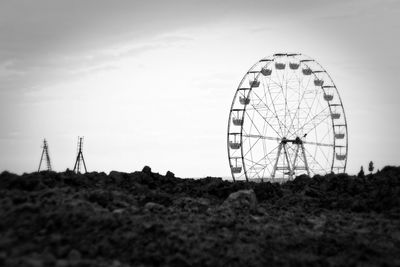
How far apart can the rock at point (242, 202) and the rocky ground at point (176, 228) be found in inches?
1.2

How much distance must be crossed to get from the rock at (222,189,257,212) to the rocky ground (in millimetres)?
31

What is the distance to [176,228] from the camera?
14.7 m

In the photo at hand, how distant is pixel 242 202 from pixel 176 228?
183 inches

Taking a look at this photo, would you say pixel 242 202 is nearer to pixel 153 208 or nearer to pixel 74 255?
pixel 153 208

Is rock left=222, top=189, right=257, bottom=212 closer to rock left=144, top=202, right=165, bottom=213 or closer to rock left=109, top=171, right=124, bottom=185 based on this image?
rock left=144, top=202, right=165, bottom=213

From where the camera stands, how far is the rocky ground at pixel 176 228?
42.2ft

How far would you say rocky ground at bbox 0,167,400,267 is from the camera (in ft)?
42.2

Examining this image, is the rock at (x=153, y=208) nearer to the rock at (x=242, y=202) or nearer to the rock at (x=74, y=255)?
the rock at (x=242, y=202)

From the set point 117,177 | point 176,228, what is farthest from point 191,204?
point 176,228

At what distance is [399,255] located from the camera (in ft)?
46.1

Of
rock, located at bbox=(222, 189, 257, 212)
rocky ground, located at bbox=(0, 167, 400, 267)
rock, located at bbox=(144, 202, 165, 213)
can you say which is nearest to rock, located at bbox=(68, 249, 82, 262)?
rocky ground, located at bbox=(0, 167, 400, 267)

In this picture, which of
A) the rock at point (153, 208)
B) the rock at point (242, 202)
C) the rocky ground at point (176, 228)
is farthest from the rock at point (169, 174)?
the rock at point (153, 208)

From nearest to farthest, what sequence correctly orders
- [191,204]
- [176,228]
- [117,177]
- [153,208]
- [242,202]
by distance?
[176,228] < [153,208] < [191,204] < [242,202] < [117,177]

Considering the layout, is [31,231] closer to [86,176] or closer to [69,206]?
[69,206]
